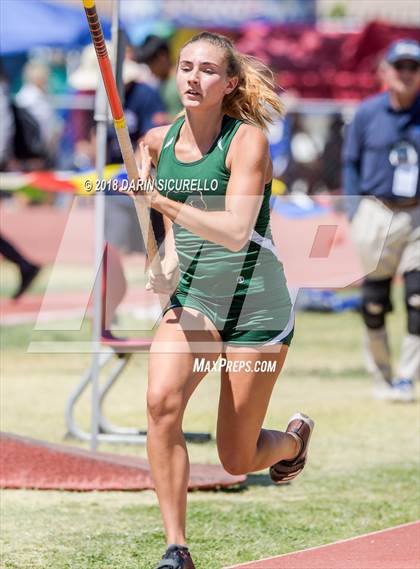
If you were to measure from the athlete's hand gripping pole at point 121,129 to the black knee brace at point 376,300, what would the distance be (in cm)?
469

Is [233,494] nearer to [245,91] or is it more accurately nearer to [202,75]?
[245,91]

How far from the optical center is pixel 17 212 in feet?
71.1

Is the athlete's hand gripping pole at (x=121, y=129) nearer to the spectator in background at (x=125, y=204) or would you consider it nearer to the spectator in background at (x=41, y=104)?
the spectator in background at (x=125, y=204)

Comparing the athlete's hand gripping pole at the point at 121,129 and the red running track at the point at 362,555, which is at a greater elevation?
the athlete's hand gripping pole at the point at 121,129

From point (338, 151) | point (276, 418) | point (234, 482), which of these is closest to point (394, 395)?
point (276, 418)

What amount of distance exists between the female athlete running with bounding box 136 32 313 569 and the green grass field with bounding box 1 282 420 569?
743mm

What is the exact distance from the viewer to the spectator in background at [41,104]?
73.4 ft

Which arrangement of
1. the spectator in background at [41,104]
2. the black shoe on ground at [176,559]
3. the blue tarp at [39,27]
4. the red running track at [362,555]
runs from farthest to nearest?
the blue tarp at [39,27] < the spectator in background at [41,104] < the red running track at [362,555] < the black shoe on ground at [176,559]

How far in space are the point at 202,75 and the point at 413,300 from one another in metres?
5.02

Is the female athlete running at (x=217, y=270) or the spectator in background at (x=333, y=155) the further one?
the spectator in background at (x=333, y=155)

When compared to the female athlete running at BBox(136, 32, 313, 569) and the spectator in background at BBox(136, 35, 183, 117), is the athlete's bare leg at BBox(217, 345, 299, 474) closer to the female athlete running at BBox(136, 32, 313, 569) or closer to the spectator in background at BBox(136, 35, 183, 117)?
the female athlete running at BBox(136, 32, 313, 569)

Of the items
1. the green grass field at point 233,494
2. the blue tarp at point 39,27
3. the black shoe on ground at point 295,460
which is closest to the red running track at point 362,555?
the green grass field at point 233,494

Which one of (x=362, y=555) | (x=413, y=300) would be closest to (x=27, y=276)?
(x=413, y=300)

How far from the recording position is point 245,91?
5414 millimetres
